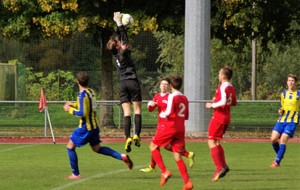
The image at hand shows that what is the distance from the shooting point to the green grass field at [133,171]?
15391 millimetres

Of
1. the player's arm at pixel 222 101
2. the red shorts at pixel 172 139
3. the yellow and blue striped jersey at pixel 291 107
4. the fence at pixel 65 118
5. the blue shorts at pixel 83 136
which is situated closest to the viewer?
the red shorts at pixel 172 139

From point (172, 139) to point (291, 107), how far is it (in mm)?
5151

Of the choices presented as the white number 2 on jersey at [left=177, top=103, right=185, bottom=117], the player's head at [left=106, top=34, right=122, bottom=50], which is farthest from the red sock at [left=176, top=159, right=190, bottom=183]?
the player's head at [left=106, top=34, right=122, bottom=50]

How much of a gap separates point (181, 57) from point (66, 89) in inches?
652

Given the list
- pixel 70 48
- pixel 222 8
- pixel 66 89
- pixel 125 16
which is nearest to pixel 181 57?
pixel 70 48

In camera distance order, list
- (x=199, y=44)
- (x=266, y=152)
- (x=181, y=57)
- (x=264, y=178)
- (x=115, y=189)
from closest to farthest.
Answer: (x=115, y=189) → (x=264, y=178) → (x=266, y=152) → (x=199, y=44) → (x=181, y=57)

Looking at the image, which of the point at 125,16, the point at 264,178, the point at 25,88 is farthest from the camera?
the point at 25,88

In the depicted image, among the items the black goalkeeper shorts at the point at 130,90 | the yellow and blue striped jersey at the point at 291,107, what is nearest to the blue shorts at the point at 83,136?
the black goalkeeper shorts at the point at 130,90

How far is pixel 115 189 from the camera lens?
14.9 metres

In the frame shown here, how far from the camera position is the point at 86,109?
15.7 meters

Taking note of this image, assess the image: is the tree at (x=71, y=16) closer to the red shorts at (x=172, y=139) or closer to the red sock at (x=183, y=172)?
the red shorts at (x=172, y=139)

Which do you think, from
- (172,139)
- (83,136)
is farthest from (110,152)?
(172,139)

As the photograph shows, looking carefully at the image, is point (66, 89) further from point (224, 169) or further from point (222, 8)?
point (224, 169)

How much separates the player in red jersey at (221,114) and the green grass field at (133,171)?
30cm
